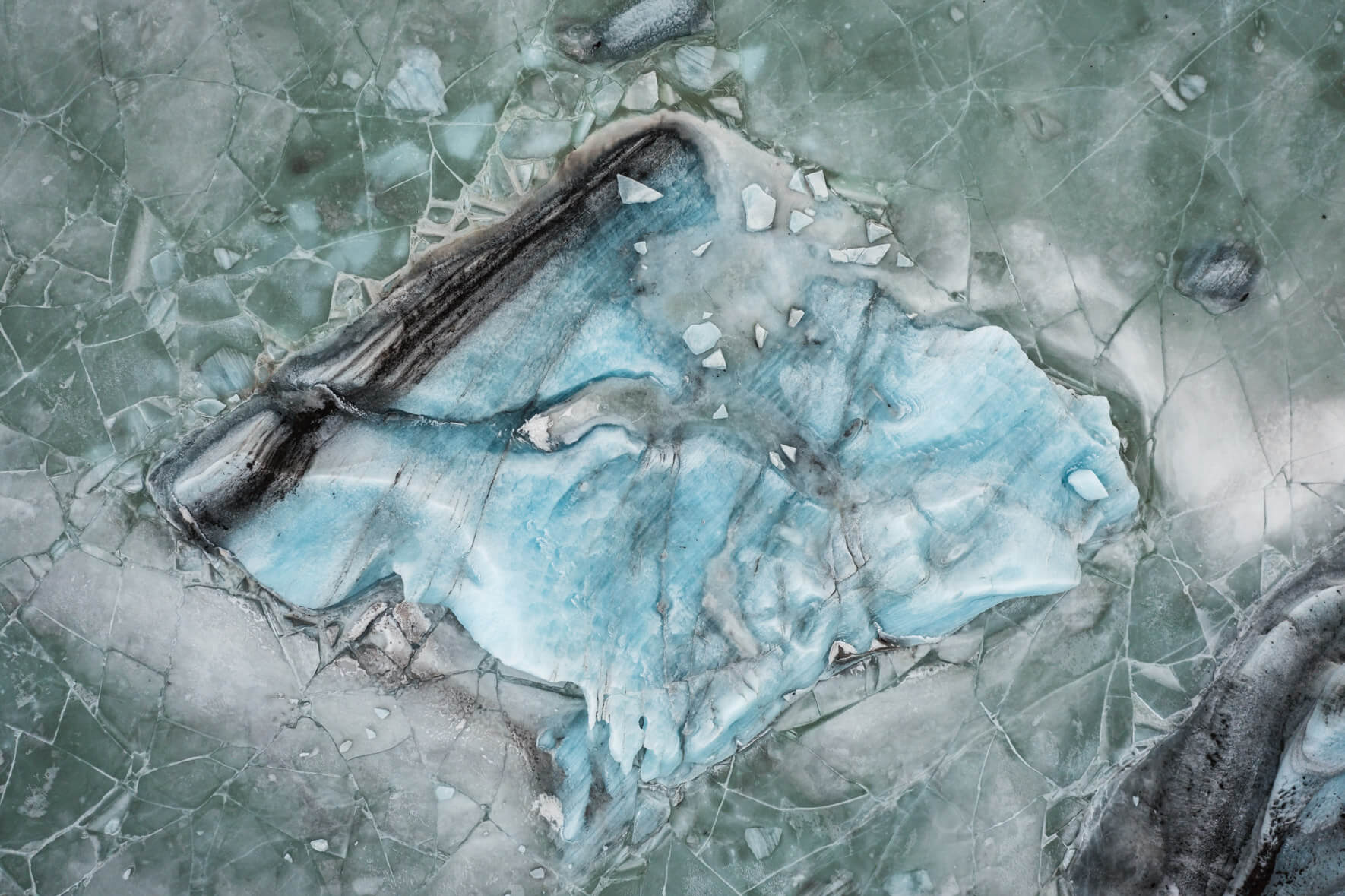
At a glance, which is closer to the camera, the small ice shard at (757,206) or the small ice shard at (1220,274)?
the small ice shard at (757,206)

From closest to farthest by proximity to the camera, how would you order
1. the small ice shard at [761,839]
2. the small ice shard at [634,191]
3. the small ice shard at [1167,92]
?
the small ice shard at [634,191]
the small ice shard at [1167,92]
the small ice shard at [761,839]

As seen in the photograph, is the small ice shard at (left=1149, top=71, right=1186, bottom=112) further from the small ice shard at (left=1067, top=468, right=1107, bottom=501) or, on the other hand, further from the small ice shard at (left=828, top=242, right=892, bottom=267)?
the small ice shard at (left=1067, top=468, right=1107, bottom=501)

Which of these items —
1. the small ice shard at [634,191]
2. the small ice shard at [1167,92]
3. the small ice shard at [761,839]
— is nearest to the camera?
the small ice shard at [634,191]

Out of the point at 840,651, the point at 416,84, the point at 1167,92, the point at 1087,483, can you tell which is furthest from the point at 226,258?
the point at 1167,92

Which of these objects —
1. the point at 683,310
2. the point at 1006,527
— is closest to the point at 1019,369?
the point at 1006,527

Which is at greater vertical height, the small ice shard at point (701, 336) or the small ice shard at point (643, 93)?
the small ice shard at point (643, 93)

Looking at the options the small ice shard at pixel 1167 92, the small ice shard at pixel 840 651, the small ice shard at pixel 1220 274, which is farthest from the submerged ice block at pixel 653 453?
the small ice shard at pixel 1167 92

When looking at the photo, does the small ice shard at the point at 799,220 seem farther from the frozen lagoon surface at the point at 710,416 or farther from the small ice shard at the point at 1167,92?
the small ice shard at the point at 1167,92
